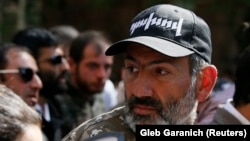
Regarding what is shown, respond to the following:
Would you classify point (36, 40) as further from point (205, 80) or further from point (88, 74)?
point (205, 80)

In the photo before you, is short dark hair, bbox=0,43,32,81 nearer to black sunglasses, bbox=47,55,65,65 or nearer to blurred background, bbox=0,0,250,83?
black sunglasses, bbox=47,55,65,65

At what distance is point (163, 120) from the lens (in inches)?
105

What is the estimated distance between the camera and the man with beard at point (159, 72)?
266cm

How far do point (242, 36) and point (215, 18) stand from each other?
751cm

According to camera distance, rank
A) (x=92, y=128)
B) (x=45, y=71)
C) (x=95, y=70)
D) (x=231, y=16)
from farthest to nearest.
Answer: (x=231, y=16)
(x=95, y=70)
(x=45, y=71)
(x=92, y=128)

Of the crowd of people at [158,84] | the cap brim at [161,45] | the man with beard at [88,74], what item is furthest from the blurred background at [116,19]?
the cap brim at [161,45]

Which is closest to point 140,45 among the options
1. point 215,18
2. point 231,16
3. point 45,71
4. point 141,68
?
point 141,68

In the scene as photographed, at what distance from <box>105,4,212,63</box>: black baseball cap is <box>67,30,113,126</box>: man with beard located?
283 cm

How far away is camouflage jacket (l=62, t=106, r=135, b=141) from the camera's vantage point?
2.64m

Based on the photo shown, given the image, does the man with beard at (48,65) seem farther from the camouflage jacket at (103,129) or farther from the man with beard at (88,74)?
the camouflage jacket at (103,129)

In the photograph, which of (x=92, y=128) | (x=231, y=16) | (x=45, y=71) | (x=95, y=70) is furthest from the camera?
(x=231, y=16)

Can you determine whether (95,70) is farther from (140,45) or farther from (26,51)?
(140,45)

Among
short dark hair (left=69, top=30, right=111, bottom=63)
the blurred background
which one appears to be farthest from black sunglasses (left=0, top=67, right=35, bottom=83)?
the blurred background

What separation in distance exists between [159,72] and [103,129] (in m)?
0.29
